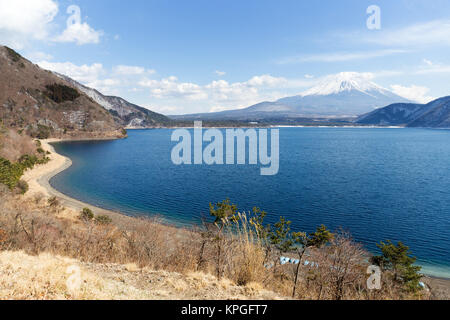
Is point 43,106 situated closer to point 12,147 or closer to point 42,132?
point 42,132

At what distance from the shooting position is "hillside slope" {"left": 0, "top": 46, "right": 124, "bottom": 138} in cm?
10294

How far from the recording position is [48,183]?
41.1 metres

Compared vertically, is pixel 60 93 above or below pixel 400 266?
above

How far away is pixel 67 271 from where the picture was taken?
6141mm

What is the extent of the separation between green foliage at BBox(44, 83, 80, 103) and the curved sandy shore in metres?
73.4

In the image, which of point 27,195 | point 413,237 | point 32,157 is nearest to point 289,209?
point 413,237

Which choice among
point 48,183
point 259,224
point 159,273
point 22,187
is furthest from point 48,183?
point 259,224

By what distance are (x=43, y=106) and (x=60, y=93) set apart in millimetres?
12585

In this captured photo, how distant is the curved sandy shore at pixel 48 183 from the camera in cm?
3059

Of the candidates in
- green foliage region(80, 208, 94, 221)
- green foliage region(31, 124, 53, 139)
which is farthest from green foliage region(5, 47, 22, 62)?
green foliage region(80, 208, 94, 221)

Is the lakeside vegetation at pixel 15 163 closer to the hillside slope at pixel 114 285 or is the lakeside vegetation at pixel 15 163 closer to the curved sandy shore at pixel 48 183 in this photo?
the curved sandy shore at pixel 48 183

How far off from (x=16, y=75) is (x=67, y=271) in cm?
14339
